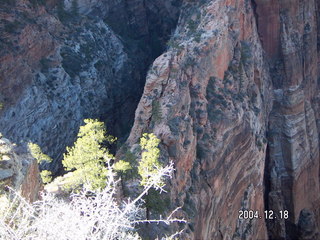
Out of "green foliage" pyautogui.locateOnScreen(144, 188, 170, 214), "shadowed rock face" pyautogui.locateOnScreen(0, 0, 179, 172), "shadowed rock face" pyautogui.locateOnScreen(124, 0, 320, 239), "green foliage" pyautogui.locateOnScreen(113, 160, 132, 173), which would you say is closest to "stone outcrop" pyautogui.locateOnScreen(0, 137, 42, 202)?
"green foliage" pyautogui.locateOnScreen(113, 160, 132, 173)

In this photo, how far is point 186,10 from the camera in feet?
97.5

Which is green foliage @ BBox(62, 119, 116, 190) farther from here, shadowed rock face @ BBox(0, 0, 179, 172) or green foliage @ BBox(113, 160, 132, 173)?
shadowed rock face @ BBox(0, 0, 179, 172)

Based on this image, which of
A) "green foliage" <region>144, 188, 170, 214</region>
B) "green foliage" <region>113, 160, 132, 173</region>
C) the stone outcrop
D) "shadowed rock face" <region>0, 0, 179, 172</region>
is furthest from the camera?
"shadowed rock face" <region>0, 0, 179, 172</region>

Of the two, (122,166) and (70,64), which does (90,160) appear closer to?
(122,166)

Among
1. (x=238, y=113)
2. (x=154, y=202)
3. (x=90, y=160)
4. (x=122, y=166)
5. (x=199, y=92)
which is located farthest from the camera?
(x=238, y=113)

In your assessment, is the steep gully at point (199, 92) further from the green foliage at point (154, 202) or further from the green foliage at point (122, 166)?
the green foliage at point (122, 166)

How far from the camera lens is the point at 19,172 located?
1337 cm

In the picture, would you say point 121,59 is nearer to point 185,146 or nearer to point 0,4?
point 0,4

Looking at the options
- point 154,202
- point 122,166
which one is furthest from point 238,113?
point 122,166

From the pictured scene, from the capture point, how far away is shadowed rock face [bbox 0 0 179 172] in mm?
25641

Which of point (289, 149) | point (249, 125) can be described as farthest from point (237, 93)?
point (289, 149)

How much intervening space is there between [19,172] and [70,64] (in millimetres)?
17351

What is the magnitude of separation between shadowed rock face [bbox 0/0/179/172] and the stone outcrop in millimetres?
9983

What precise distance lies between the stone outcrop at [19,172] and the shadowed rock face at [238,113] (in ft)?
19.4
